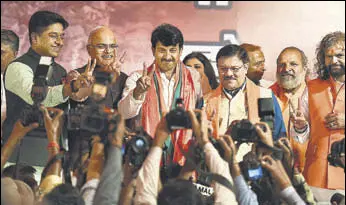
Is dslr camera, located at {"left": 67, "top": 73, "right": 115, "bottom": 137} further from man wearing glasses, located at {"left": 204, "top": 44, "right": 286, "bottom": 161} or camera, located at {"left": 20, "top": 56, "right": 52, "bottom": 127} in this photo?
man wearing glasses, located at {"left": 204, "top": 44, "right": 286, "bottom": 161}

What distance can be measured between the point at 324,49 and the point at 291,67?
0.18 meters

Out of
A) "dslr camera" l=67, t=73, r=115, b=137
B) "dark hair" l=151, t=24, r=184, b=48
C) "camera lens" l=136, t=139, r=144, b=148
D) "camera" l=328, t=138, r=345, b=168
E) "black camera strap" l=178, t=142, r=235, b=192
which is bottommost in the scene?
"black camera strap" l=178, t=142, r=235, b=192

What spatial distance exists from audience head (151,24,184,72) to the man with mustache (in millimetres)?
456

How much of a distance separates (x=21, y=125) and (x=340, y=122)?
4.81 feet

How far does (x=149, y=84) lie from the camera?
295 centimetres

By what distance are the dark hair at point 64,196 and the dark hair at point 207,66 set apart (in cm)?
80

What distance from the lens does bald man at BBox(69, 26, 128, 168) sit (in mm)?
3025

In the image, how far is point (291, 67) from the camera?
3.09 meters

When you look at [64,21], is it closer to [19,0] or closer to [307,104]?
[19,0]

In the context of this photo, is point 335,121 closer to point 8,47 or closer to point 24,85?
point 24,85

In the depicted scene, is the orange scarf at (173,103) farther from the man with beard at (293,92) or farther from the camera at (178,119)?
the man with beard at (293,92)

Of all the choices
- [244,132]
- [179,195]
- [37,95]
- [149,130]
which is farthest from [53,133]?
[244,132]

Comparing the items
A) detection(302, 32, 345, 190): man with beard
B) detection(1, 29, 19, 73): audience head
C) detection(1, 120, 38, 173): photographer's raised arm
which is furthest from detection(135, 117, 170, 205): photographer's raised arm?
detection(1, 29, 19, 73): audience head

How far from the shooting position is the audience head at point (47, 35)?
312cm
